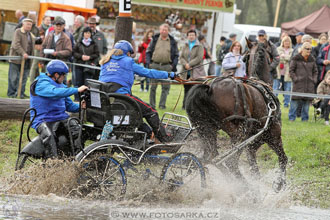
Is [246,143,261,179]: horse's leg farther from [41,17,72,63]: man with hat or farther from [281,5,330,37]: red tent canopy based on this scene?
[281,5,330,37]: red tent canopy

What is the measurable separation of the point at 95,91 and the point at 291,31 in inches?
831

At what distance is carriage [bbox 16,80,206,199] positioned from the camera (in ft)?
23.8

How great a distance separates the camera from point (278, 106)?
8.99 metres

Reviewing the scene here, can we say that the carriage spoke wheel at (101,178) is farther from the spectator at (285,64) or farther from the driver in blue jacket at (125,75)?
the spectator at (285,64)

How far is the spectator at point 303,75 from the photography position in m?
14.7

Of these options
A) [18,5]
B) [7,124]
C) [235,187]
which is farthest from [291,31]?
[235,187]

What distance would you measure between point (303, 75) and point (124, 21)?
6.27 meters

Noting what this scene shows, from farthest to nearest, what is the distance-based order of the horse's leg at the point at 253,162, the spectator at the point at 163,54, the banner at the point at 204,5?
the banner at the point at 204,5 < the spectator at the point at 163,54 < the horse's leg at the point at 253,162

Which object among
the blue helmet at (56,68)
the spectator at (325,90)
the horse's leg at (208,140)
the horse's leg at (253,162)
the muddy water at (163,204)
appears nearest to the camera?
the muddy water at (163,204)

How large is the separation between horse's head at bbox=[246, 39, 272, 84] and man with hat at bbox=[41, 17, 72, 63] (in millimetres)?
6242

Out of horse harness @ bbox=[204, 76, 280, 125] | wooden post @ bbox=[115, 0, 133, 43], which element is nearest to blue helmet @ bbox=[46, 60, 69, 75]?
horse harness @ bbox=[204, 76, 280, 125]

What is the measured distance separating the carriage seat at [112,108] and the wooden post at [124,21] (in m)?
2.41

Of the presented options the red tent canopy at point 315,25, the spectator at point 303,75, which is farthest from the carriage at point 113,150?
the red tent canopy at point 315,25

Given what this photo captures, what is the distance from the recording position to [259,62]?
9.33 m
